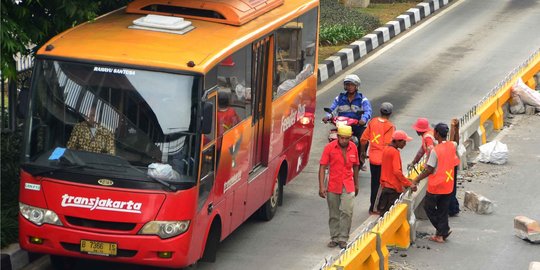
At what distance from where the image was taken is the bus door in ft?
42.7

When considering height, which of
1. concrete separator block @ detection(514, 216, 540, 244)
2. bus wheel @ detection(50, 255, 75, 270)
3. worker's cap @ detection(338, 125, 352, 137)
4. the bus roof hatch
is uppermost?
the bus roof hatch

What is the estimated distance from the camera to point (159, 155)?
11.1m

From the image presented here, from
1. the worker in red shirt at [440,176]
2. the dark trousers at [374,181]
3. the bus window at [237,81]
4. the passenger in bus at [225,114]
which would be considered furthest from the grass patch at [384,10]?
the passenger in bus at [225,114]

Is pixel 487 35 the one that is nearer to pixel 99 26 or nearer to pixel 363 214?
pixel 363 214

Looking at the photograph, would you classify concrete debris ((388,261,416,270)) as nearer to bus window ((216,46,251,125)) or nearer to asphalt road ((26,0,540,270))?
asphalt road ((26,0,540,270))

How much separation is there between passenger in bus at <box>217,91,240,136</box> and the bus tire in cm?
92

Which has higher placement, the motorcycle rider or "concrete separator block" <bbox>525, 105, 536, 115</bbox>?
the motorcycle rider

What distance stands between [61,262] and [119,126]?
1.69 meters

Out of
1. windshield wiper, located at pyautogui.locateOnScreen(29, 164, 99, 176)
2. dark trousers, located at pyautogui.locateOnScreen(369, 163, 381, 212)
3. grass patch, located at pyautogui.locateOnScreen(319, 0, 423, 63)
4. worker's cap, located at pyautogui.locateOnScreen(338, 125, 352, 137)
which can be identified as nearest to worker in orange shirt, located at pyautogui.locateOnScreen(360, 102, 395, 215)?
dark trousers, located at pyautogui.locateOnScreen(369, 163, 381, 212)

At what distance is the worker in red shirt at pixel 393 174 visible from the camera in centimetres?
1311

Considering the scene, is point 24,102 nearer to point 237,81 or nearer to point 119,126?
point 119,126

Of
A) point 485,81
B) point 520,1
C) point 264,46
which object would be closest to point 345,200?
point 264,46

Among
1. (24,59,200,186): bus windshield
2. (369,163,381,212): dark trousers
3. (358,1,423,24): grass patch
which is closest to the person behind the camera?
(24,59,200,186): bus windshield

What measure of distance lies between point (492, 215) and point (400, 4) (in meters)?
15.1
